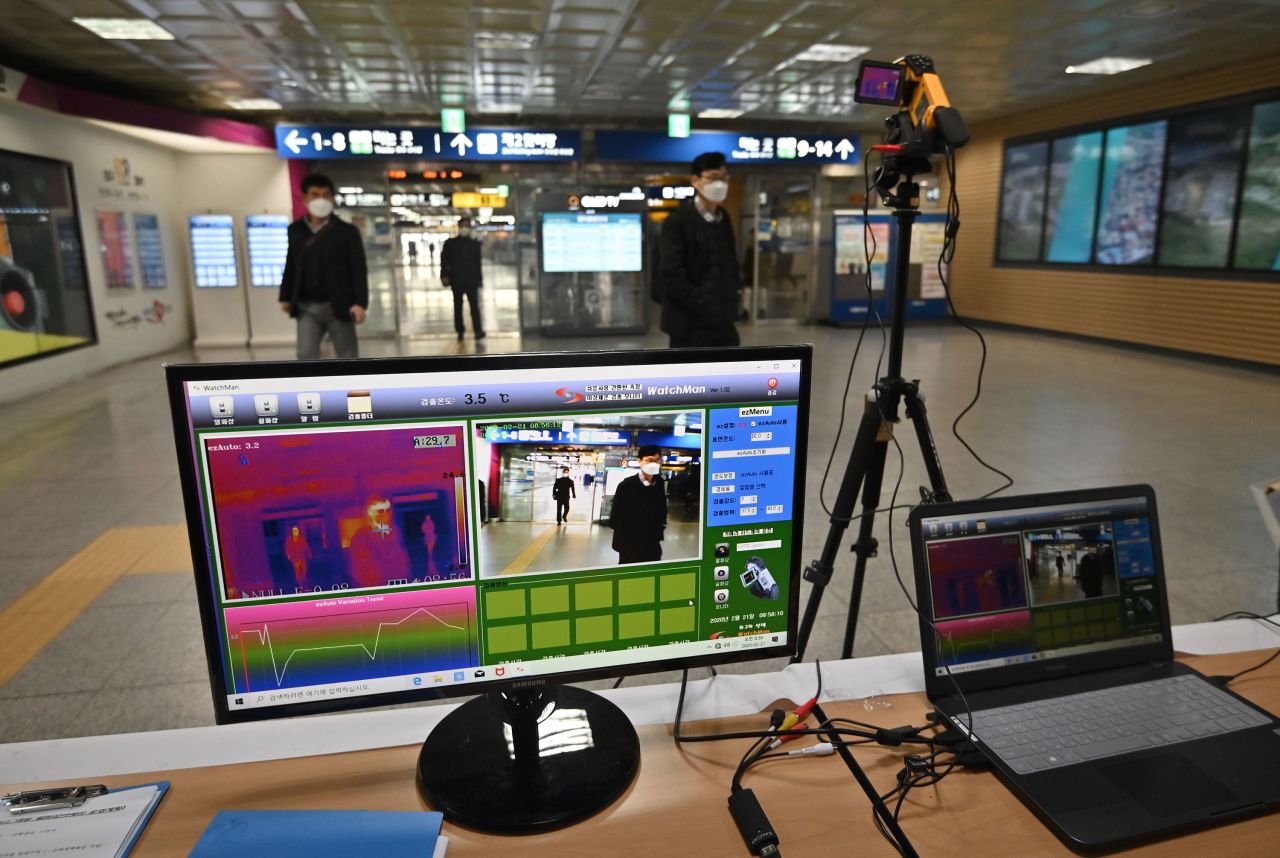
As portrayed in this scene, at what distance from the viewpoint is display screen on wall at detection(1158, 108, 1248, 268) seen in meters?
8.37

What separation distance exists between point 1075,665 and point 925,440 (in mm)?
790

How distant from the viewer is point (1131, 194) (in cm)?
957

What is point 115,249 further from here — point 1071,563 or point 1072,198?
point 1072,198

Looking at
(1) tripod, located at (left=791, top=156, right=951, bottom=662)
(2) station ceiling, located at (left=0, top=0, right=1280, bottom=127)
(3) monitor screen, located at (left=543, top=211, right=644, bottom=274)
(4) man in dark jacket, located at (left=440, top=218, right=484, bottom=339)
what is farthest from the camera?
(3) monitor screen, located at (left=543, top=211, right=644, bottom=274)

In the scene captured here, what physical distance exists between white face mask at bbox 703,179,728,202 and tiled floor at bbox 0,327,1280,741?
1658 millimetres

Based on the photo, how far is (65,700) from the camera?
94.4 inches

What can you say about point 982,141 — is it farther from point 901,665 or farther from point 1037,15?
point 901,665

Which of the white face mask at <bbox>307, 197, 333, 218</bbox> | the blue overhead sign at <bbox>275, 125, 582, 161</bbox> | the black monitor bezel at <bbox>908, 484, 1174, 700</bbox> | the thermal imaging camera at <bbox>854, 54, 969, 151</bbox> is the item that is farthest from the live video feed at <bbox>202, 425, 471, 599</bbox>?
the blue overhead sign at <bbox>275, 125, 582, 161</bbox>

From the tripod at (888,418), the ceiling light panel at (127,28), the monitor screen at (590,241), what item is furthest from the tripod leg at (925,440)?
the monitor screen at (590,241)

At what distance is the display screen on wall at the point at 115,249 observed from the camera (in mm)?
9023

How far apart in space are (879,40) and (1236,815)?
7946 millimetres

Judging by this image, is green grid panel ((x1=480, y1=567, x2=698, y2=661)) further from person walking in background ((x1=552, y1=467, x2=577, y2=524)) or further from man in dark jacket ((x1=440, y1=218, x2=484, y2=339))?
man in dark jacket ((x1=440, y1=218, x2=484, y2=339))

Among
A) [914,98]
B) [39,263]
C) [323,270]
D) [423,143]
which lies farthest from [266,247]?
Answer: [914,98]

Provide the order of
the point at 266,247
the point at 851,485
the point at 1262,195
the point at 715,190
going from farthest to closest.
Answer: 1. the point at 266,247
2. the point at 1262,195
3. the point at 715,190
4. the point at 851,485
